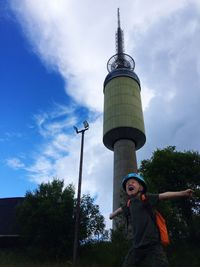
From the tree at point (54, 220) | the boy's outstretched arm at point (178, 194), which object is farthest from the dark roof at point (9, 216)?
the boy's outstretched arm at point (178, 194)

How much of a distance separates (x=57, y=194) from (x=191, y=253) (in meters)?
12.1

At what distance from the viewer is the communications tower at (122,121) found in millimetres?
41275

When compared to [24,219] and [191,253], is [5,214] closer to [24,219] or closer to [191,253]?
[24,219]

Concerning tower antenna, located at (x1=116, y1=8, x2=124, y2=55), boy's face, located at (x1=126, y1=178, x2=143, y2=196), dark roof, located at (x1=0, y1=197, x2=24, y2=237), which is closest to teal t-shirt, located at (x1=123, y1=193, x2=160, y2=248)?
boy's face, located at (x1=126, y1=178, x2=143, y2=196)

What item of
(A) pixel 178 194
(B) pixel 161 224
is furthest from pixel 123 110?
(A) pixel 178 194

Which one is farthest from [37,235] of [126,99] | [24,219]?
[126,99]

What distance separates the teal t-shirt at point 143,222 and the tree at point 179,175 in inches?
1093

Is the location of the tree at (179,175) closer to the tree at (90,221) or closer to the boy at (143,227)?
the tree at (90,221)

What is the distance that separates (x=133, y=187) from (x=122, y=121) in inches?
1456

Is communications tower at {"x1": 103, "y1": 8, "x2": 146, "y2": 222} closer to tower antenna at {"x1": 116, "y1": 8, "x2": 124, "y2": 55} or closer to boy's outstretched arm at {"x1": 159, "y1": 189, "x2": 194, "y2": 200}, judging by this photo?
tower antenna at {"x1": 116, "y1": 8, "x2": 124, "y2": 55}

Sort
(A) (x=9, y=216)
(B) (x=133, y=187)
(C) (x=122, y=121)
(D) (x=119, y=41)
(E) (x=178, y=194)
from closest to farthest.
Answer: (E) (x=178, y=194), (B) (x=133, y=187), (A) (x=9, y=216), (C) (x=122, y=121), (D) (x=119, y=41)

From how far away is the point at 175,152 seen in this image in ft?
133

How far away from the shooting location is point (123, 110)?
142ft

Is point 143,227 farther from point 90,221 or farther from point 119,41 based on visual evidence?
point 119,41
